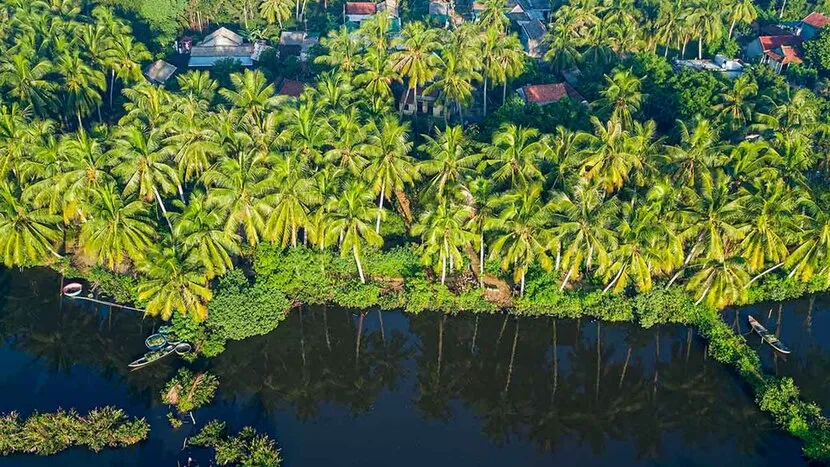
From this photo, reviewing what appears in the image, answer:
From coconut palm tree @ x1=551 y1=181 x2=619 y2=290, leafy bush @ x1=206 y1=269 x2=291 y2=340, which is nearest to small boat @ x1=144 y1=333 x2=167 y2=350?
leafy bush @ x1=206 y1=269 x2=291 y2=340

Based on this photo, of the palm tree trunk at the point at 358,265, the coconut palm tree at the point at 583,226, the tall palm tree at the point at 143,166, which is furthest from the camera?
the tall palm tree at the point at 143,166

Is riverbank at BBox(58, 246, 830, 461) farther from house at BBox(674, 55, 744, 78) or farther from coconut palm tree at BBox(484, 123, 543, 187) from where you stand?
house at BBox(674, 55, 744, 78)

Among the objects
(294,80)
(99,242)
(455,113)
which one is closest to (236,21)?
(294,80)

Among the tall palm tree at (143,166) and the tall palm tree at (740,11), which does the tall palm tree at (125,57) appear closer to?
the tall palm tree at (143,166)

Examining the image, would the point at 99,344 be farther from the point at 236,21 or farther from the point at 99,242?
the point at 236,21

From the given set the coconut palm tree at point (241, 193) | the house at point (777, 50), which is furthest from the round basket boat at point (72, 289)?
the house at point (777, 50)

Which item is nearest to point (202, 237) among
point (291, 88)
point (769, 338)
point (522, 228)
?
point (522, 228)
